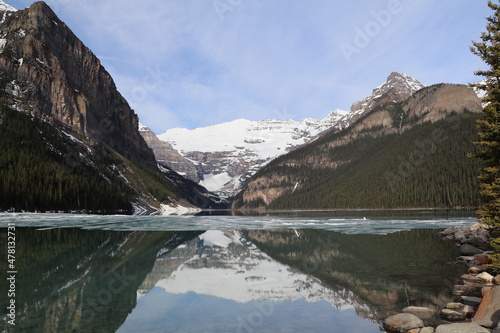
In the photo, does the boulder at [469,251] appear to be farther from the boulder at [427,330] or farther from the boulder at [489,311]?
the boulder at [427,330]

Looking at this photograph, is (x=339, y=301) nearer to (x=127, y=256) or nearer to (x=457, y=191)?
(x=127, y=256)

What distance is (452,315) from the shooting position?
1548 centimetres

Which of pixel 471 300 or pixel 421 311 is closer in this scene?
pixel 421 311

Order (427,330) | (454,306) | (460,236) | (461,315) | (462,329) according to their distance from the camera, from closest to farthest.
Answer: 1. (462,329)
2. (427,330)
3. (461,315)
4. (454,306)
5. (460,236)

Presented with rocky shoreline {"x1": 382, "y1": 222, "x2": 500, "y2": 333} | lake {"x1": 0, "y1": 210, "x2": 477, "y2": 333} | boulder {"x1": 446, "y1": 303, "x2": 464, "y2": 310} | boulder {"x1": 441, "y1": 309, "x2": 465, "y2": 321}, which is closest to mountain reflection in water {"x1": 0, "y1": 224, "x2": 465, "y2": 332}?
lake {"x1": 0, "y1": 210, "x2": 477, "y2": 333}

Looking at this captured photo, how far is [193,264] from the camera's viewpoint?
31.0 meters

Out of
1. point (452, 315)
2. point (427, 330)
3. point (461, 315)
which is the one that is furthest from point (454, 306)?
point (427, 330)

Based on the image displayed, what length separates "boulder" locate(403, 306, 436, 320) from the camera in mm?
15756

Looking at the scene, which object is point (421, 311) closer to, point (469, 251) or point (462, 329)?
point (462, 329)

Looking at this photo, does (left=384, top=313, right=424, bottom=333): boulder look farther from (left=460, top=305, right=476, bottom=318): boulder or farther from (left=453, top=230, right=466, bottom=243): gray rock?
(left=453, top=230, right=466, bottom=243): gray rock

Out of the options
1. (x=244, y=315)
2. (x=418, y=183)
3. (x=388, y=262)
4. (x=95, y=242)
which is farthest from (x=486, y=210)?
(x=418, y=183)

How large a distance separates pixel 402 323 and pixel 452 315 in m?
2.85

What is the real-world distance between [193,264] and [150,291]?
392 inches

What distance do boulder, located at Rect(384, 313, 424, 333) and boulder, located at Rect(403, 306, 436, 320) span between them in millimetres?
1325
